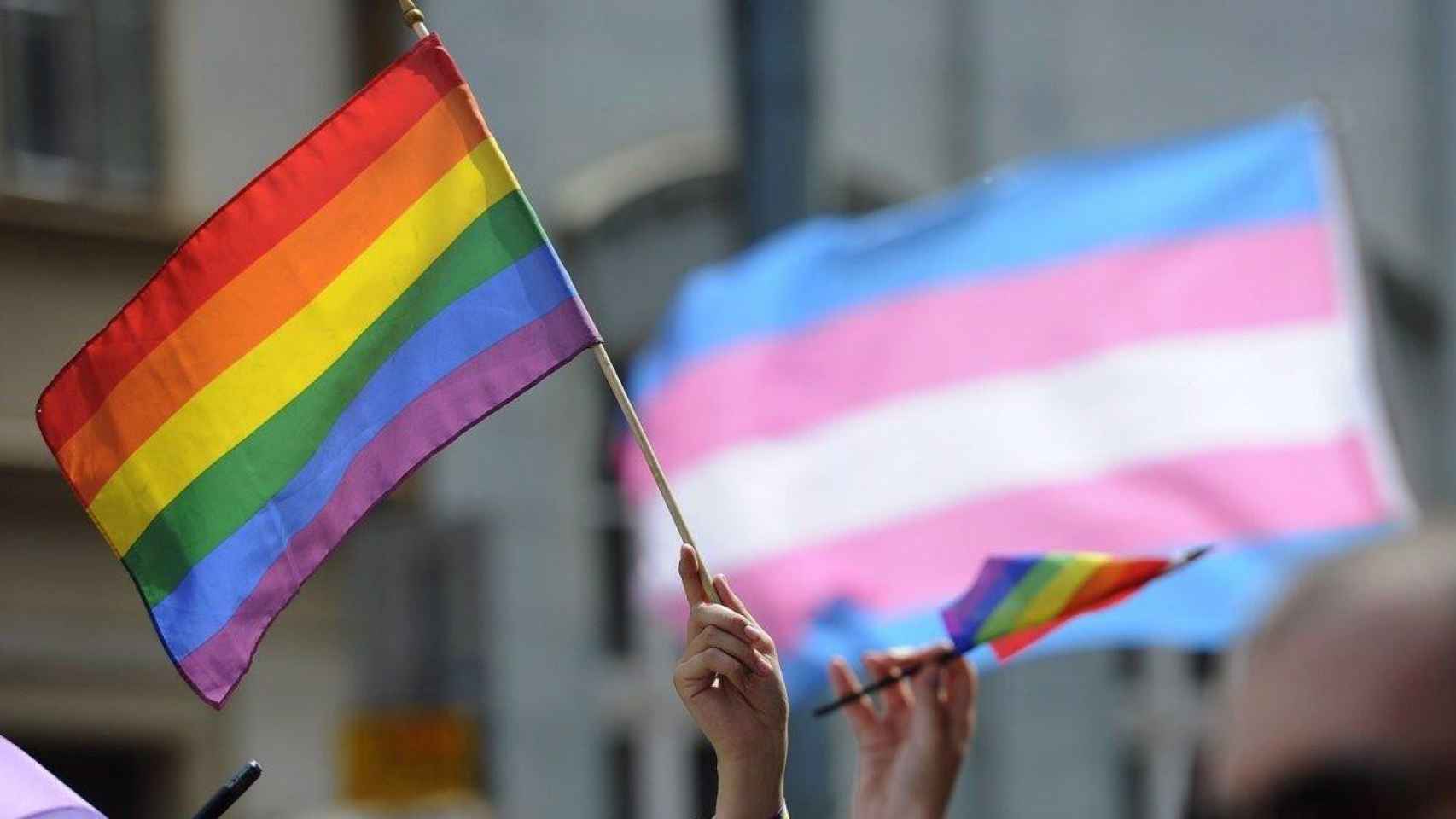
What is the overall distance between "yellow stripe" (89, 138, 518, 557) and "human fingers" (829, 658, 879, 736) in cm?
71

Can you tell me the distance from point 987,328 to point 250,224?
16.7 feet

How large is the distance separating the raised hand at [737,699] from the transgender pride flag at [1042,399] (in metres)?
4.56

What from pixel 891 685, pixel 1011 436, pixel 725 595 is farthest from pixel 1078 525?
pixel 725 595

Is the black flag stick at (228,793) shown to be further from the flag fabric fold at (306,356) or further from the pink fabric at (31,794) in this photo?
the flag fabric fold at (306,356)

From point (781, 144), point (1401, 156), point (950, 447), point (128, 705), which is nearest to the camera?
point (781, 144)

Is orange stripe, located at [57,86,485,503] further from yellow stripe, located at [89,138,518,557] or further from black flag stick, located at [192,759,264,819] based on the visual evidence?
black flag stick, located at [192,759,264,819]

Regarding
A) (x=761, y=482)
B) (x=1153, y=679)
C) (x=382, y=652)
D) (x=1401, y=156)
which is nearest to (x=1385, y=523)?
(x=761, y=482)

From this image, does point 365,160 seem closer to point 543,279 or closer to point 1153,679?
point 543,279

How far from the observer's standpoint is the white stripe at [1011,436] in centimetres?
766

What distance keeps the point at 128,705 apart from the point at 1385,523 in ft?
13.2

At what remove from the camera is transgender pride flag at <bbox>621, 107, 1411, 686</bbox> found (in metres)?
7.48

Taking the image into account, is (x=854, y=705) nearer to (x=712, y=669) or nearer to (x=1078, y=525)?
(x=712, y=669)

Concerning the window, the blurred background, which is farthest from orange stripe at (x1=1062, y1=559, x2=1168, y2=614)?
the window

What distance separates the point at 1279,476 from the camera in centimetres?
744
